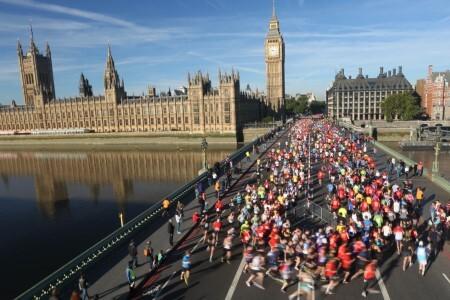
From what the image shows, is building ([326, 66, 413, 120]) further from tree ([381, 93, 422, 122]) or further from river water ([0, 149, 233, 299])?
river water ([0, 149, 233, 299])

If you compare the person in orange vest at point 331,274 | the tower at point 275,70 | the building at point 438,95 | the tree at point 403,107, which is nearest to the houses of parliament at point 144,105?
the tower at point 275,70

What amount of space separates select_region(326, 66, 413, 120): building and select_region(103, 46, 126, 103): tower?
92.7 m

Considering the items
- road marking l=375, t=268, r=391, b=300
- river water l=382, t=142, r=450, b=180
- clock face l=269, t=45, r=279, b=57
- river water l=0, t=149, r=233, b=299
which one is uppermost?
clock face l=269, t=45, r=279, b=57

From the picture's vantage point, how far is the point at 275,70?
14188cm

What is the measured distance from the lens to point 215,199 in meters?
26.2

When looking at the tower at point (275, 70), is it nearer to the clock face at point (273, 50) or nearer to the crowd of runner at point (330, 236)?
the clock face at point (273, 50)

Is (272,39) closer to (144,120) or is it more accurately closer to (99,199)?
(144,120)

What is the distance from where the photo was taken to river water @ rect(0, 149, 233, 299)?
928 inches

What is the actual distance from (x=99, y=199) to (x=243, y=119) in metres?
70.0

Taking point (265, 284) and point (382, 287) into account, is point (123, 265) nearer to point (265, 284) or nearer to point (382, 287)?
point (265, 284)

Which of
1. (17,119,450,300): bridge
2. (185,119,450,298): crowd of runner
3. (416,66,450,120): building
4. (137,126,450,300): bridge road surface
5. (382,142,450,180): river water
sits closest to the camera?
(137,126,450,300): bridge road surface

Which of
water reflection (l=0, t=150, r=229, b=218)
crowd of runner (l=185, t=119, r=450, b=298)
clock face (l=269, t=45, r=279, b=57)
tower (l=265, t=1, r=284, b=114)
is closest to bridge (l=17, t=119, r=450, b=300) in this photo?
crowd of runner (l=185, t=119, r=450, b=298)

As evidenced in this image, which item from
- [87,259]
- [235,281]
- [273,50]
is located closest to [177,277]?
[235,281]

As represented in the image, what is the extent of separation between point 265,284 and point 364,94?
14953 centimetres
